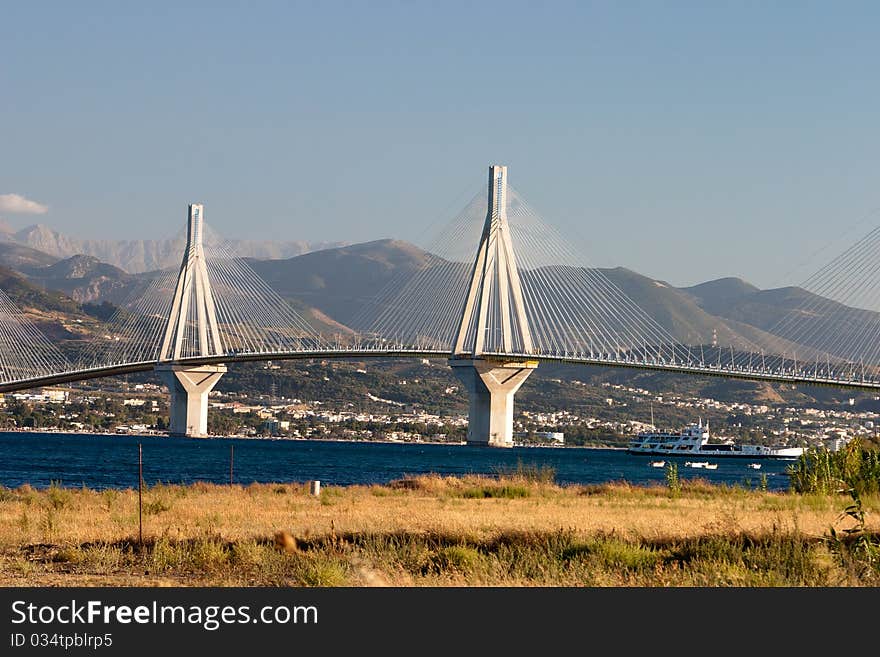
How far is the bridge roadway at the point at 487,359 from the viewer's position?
80000 mm

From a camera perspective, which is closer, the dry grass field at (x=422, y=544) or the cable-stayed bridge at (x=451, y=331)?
the dry grass field at (x=422, y=544)

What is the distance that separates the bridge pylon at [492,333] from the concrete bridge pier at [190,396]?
70.6ft

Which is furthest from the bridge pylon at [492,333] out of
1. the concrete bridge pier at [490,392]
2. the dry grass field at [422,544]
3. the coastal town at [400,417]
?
the dry grass field at [422,544]

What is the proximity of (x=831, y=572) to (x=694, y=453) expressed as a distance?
99.5 meters

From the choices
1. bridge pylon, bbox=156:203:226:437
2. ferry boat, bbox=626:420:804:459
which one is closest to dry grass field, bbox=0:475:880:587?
bridge pylon, bbox=156:203:226:437

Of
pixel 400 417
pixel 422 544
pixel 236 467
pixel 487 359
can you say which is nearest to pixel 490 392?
pixel 487 359

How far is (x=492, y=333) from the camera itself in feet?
314

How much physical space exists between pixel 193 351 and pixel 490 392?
25.6 metres

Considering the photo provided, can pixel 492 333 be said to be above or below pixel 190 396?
above

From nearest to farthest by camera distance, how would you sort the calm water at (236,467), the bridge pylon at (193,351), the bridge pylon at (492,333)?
the calm water at (236,467) → the bridge pylon at (492,333) → the bridge pylon at (193,351)

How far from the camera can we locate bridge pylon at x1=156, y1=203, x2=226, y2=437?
102 metres

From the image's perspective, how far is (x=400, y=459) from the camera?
259 ft

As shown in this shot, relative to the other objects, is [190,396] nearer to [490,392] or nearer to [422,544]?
[490,392]

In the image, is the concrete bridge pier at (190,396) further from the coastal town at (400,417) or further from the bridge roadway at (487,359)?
the coastal town at (400,417)
